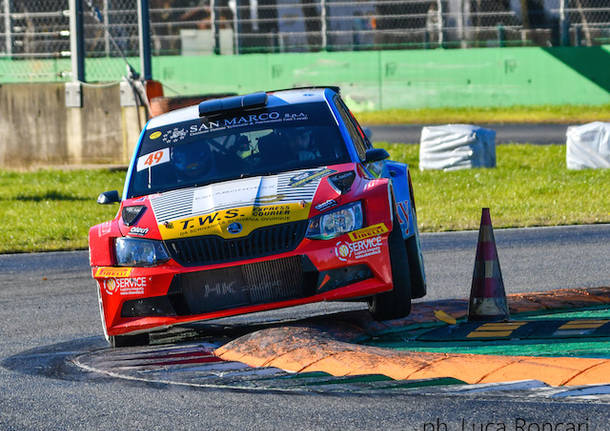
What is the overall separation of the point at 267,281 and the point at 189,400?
1.60 meters

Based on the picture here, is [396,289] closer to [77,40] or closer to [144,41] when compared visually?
[144,41]

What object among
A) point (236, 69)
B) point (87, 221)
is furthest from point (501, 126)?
point (87, 221)

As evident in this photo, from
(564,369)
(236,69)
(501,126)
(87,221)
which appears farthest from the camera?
(236,69)

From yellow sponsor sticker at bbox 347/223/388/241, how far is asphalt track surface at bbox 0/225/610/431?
1651 mm

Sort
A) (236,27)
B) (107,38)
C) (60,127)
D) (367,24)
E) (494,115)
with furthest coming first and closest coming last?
1. (236,27)
2. (367,24)
3. (494,115)
4. (107,38)
5. (60,127)

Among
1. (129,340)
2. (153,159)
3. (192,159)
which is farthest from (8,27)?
(129,340)

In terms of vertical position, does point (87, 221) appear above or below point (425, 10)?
below

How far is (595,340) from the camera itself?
6996 mm

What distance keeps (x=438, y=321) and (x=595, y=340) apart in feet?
4.35

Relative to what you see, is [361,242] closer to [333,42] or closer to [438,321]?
[438,321]

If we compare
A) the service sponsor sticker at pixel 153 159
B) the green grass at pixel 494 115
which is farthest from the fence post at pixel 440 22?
the service sponsor sticker at pixel 153 159

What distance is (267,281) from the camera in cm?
743

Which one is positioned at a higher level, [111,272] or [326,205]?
[326,205]

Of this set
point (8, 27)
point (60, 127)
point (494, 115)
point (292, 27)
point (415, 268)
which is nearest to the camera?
point (415, 268)
